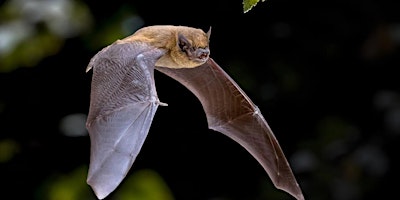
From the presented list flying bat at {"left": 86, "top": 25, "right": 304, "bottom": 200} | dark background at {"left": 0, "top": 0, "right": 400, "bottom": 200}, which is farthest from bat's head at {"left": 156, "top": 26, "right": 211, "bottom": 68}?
dark background at {"left": 0, "top": 0, "right": 400, "bottom": 200}

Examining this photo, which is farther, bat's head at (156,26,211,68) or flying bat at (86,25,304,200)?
bat's head at (156,26,211,68)

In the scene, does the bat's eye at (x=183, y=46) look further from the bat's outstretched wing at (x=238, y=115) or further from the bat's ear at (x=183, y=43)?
the bat's outstretched wing at (x=238, y=115)

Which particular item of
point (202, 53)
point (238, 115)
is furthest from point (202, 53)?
point (238, 115)

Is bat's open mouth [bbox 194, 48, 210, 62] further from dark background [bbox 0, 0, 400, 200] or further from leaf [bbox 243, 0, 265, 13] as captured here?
dark background [bbox 0, 0, 400, 200]

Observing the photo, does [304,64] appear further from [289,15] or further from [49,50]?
[49,50]

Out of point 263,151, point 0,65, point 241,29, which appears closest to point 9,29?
point 0,65

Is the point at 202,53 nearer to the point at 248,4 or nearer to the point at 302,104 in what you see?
the point at 248,4
